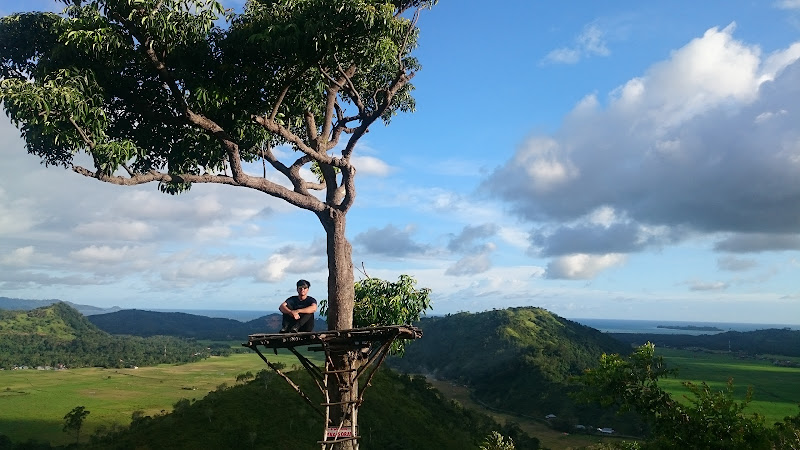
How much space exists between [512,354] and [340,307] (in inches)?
4811

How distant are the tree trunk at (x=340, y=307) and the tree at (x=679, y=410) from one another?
8.39 metres

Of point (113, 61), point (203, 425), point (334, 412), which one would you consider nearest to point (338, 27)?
point (113, 61)

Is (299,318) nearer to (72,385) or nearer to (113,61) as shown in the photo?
(113,61)

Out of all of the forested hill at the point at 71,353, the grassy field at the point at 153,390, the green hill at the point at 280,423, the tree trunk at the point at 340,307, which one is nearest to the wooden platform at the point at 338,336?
the tree trunk at the point at 340,307

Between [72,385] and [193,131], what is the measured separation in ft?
465

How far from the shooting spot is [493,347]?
136 m

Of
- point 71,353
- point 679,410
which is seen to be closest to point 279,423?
point 679,410

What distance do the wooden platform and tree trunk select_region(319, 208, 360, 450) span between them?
56cm

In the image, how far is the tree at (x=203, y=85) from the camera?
8.72 metres

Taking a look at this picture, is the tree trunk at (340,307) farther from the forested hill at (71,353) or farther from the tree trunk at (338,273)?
the forested hill at (71,353)

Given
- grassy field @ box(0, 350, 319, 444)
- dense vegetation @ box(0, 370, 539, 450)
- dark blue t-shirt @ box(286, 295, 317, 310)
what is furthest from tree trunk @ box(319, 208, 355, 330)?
grassy field @ box(0, 350, 319, 444)

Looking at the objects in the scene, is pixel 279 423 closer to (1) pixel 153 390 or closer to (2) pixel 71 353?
(1) pixel 153 390

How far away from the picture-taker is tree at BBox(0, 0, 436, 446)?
872cm

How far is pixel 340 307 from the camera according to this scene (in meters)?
9.71
